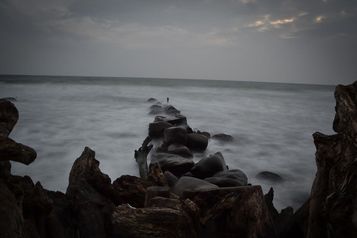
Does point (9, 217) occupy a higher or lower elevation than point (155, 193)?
higher

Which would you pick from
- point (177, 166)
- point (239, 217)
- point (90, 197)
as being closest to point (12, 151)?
point (90, 197)

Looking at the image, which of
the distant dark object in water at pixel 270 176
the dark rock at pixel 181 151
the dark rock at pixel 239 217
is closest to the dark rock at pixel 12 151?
the dark rock at pixel 239 217

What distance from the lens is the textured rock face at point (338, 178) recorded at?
2.11 metres

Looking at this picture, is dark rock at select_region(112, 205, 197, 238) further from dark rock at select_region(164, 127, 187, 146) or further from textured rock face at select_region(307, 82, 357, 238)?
dark rock at select_region(164, 127, 187, 146)

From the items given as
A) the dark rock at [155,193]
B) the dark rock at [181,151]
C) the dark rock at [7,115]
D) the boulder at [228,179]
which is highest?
the dark rock at [7,115]

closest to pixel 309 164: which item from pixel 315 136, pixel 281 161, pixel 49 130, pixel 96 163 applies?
pixel 281 161

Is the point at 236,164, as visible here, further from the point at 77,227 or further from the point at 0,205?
the point at 0,205

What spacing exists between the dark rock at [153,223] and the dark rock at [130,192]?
2.91ft

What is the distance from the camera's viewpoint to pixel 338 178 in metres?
2.38

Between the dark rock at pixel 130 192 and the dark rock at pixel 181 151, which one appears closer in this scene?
the dark rock at pixel 130 192

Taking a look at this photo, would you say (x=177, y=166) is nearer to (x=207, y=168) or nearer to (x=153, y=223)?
(x=207, y=168)

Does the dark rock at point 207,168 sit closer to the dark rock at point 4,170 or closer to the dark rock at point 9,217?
the dark rock at point 4,170

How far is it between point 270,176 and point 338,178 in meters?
4.00

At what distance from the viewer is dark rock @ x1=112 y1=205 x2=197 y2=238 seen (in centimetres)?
243
